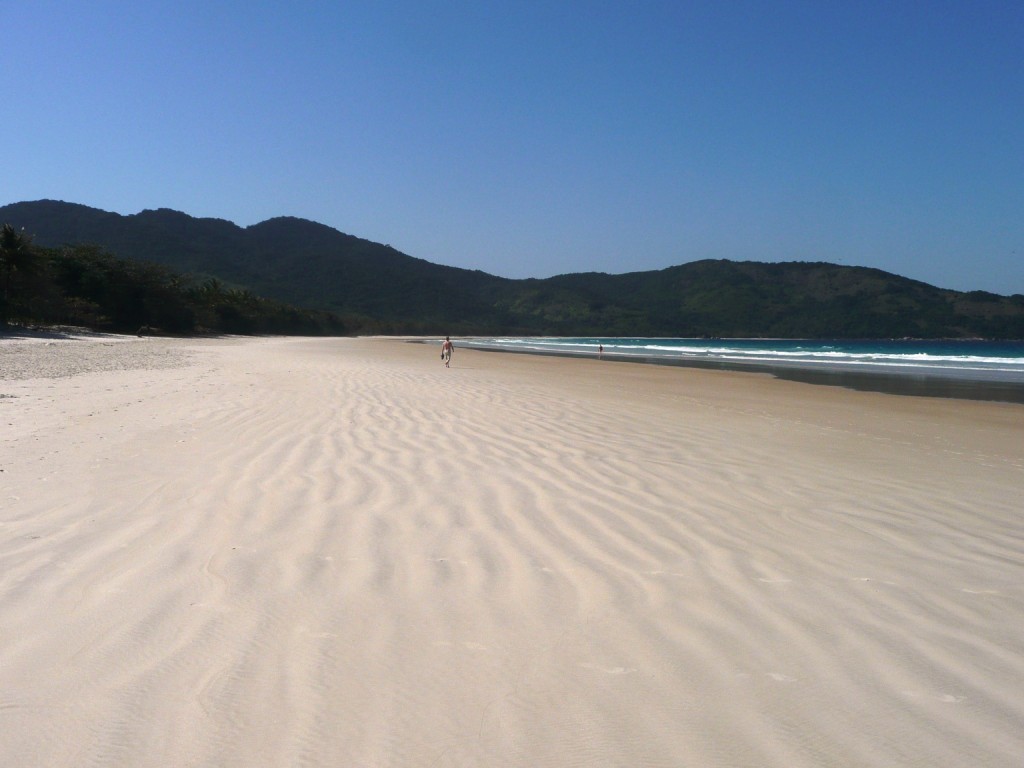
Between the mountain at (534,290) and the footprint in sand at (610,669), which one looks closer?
the footprint in sand at (610,669)

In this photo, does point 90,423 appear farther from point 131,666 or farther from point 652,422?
point 652,422

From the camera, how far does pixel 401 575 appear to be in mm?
3354

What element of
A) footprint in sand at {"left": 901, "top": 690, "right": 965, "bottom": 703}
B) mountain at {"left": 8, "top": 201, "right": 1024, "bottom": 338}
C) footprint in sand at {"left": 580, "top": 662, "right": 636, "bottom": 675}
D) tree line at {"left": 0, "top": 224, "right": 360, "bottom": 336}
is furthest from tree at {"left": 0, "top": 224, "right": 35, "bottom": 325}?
mountain at {"left": 8, "top": 201, "right": 1024, "bottom": 338}

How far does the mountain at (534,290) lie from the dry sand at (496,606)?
356 feet

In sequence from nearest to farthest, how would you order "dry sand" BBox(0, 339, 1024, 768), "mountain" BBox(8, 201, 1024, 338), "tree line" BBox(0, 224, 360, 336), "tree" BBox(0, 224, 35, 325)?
"dry sand" BBox(0, 339, 1024, 768) → "tree" BBox(0, 224, 35, 325) → "tree line" BBox(0, 224, 360, 336) → "mountain" BBox(8, 201, 1024, 338)

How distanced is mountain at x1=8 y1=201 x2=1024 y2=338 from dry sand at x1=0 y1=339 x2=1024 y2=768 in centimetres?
10861

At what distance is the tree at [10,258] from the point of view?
35094 millimetres

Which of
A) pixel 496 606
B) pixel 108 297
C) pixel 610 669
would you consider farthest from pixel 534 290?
pixel 610 669

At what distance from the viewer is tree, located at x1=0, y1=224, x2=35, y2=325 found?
35.1 metres

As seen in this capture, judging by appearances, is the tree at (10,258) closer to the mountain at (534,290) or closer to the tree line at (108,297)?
the tree line at (108,297)

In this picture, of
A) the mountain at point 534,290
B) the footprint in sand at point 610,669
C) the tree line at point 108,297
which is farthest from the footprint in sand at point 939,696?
the mountain at point 534,290

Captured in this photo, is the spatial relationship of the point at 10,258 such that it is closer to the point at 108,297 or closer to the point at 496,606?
the point at 108,297

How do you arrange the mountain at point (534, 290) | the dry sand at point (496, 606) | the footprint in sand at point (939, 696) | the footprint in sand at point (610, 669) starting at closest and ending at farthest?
the dry sand at point (496, 606)
the footprint in sand at point (939, 696)
the footprint in sand at point (610, 669)
the mountain at point (534, 290)

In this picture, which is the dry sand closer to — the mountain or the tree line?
the tree line
